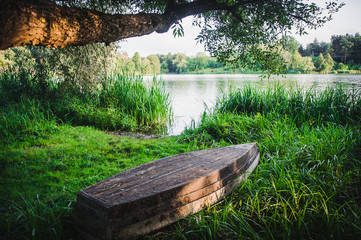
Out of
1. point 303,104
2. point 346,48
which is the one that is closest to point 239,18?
point 303,104

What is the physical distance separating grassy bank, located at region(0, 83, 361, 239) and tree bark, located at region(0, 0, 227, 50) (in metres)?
1.34

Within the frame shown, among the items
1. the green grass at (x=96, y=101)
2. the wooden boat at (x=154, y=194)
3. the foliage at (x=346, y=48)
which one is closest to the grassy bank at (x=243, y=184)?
the wooden boat at (x=154, y=194)

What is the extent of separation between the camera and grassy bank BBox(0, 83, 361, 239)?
5.76 ft

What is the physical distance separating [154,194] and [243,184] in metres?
1.18

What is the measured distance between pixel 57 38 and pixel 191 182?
68.6 inches

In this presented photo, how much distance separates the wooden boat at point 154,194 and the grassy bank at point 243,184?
Result: 0.54ft

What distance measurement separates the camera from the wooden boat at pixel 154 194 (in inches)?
60.6

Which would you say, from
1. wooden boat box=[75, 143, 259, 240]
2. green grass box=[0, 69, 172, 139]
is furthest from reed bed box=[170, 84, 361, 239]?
green grass box=[0, 69, 172, 139]

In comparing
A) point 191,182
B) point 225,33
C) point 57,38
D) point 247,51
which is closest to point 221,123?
point 247,51

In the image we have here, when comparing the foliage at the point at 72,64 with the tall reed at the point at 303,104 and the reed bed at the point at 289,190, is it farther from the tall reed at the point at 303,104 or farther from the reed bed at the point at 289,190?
the tall reed at the point at 303,104

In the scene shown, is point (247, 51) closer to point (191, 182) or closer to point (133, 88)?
point (133, 88)

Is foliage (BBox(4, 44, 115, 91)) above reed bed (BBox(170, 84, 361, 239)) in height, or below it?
above

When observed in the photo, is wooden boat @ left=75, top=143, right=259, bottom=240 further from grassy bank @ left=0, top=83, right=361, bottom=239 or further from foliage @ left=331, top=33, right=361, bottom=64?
foliage @ left=331, top=33, right=361, bottom=64

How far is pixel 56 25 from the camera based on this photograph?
1.77 meters
